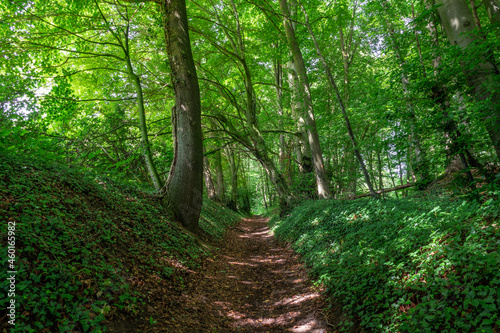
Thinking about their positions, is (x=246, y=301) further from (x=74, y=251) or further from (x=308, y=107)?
(x=308, y=107)

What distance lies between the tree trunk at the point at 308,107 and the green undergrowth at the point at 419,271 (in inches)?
219

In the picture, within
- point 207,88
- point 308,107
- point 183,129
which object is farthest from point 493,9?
point 207,88

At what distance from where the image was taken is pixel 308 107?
36.2ft

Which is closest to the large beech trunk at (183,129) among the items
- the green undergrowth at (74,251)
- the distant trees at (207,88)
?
the distant trees at (207,88)

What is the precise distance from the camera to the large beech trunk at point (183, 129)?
25.0ft

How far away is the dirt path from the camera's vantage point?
3.88 meters

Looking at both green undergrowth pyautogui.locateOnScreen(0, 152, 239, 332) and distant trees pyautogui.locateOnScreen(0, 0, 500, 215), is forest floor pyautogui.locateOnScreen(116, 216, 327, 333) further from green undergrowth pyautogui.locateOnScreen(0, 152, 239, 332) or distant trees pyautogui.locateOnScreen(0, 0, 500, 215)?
distant trees pyautogui.locateOnScreen(0, 0, 500, 215)

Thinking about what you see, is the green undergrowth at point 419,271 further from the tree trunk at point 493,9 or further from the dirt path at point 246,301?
the tree trunk at point 493,9

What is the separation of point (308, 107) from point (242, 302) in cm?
851

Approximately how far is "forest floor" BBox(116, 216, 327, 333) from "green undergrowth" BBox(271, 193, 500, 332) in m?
0.54

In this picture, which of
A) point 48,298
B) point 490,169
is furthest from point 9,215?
point 490,169

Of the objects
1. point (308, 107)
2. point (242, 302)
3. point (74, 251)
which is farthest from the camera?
point (308, 107)

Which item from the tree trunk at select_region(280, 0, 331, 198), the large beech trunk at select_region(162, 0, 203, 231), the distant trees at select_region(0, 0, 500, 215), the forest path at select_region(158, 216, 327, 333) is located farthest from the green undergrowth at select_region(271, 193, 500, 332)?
the tree trunk at select_region(280, 0, 331, 198)

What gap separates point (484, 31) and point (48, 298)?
7.17 m
